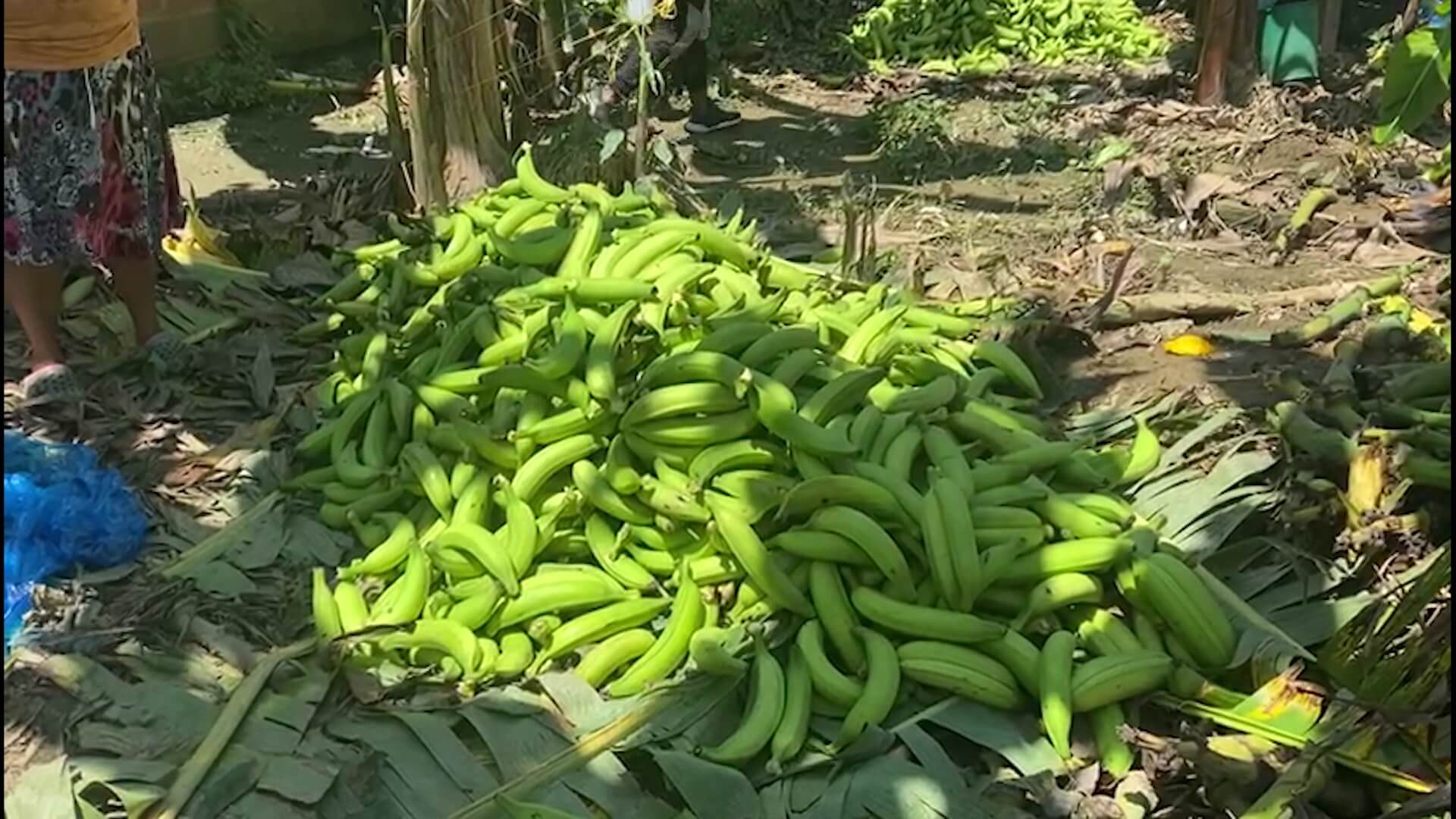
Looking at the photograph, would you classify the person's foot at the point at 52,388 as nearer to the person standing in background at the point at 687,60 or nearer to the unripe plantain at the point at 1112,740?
the unripe plantain at the point at 1112,740

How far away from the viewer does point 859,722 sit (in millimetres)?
2797

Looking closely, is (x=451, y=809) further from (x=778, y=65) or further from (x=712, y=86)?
(x=778, y=65)

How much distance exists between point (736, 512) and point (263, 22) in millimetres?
7445

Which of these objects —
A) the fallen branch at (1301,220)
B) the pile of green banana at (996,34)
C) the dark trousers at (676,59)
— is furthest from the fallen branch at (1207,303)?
the pile of green banana at (996,34)

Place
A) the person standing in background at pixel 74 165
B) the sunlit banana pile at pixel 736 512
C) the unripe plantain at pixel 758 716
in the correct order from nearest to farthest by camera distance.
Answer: the unripe plantain at pixel 758 716 → the sunlit banana pile at pixel 736 512 → the person standing in background at pixel 74 165

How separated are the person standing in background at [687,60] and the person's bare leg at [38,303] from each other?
11.1ft

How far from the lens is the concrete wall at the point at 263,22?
8.59 meters

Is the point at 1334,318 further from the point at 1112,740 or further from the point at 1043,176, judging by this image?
the point at 1043,176

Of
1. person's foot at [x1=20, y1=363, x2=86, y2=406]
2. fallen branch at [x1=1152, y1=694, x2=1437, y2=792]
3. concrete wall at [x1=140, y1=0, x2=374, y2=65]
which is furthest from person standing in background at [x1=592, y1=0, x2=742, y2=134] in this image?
fallen branch at [x1=1152, y1=694, x2=1437, y2=792]

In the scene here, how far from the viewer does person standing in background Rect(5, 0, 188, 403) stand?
395cm

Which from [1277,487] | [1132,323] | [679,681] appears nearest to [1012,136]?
[1132,323]

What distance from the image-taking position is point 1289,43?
27.3 ft

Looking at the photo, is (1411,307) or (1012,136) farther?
(1012,136)

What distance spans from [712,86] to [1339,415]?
631 cm
